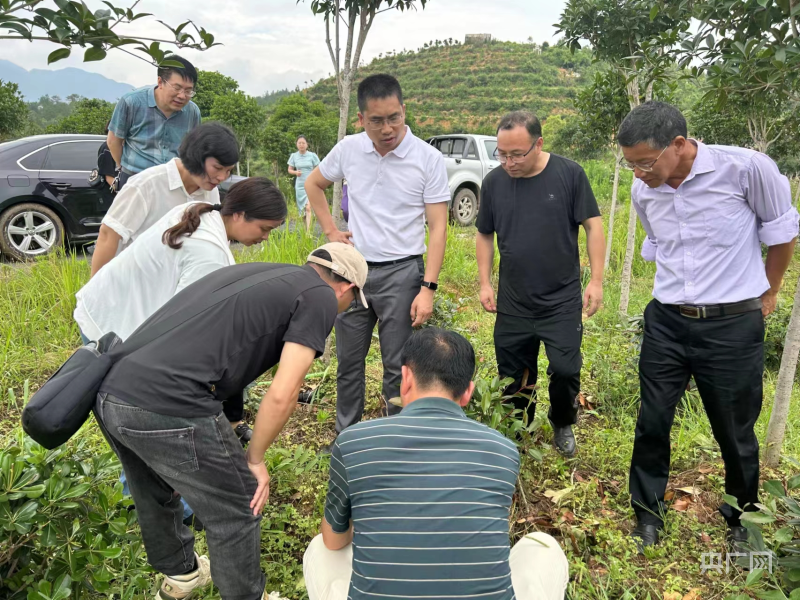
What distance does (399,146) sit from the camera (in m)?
2.86

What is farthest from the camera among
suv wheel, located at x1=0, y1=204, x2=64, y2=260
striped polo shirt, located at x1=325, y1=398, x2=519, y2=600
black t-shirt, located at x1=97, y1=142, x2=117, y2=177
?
suv wheel, located at x1=0, y1=204, x2=64, y2=260

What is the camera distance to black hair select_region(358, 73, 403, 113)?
267 cm

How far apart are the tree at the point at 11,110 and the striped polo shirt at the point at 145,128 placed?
14043 mm

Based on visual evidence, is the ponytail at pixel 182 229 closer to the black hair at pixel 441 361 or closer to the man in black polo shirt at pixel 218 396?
the man in black polo shirt at pixel 218 396

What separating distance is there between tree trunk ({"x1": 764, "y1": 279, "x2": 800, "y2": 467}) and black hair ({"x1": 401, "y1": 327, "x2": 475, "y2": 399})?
1.68 metres

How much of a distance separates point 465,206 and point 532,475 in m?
8.22

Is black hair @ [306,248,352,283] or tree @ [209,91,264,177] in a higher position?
tree @ [209,91,264,177]

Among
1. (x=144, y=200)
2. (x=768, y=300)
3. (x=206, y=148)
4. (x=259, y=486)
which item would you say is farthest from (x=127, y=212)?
(x=768, y=300)

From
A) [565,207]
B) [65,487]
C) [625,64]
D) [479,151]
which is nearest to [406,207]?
[565,207]

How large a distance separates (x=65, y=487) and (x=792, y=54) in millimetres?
3145

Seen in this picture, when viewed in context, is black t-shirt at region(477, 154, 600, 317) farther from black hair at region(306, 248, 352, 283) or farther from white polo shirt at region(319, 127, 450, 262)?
black hair at region(306, 248, 352, 283)

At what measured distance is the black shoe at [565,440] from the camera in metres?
3.01

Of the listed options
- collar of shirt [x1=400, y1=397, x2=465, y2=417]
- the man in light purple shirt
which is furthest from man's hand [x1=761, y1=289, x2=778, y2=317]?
collar of shirt [x1=400, y1=397, x2=465, y2=417]

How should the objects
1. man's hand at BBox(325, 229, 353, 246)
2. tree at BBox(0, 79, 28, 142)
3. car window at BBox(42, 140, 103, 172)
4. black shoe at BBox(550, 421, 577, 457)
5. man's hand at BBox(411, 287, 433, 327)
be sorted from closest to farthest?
man's hand at BBox(411, 287, 433, 327) < black shoe at BBox(550, 421, 577, 457) < man's hand at BBox(325, 229, 353, 246) < car window at BBox(42, 140, 103, 172) < tree at BBox(0, 79, 28, 142)
